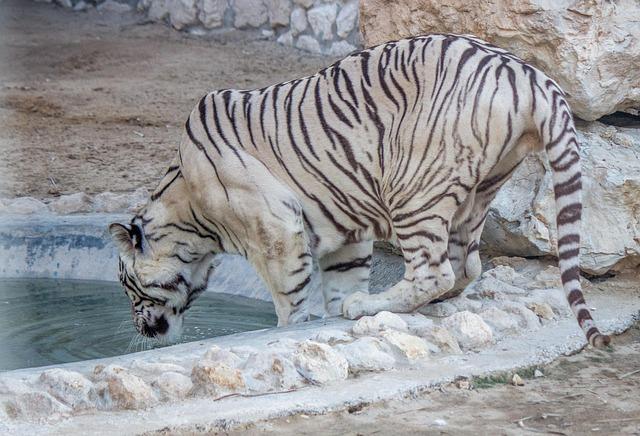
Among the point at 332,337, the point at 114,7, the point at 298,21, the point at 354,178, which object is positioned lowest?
the point at 114,7

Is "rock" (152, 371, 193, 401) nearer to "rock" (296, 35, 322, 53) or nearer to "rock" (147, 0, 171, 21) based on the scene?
"rock" (296, 35, 322, 53)

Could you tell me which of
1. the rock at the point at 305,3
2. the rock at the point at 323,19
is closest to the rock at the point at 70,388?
the rock at the point at 323,19

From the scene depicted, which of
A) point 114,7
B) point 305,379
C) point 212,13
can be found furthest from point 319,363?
point 114,7

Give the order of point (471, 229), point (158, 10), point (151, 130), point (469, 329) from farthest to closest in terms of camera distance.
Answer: point (158, 10) → point (151, 130) → point (471, 229) → point (469, 329)

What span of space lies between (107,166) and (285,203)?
4024mm

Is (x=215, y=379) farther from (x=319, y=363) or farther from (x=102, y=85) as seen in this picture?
(x=102, y=85)

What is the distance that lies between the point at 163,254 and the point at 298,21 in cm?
767

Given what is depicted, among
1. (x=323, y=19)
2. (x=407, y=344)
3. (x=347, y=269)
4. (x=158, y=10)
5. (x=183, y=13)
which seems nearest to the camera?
(x=407, y=344)

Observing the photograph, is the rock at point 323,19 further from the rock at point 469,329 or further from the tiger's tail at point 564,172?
the rock at point 469,329

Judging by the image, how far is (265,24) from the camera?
44.8 ft

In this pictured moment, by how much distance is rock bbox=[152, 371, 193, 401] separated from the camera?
430cm

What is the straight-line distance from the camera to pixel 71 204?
7906 millimetres

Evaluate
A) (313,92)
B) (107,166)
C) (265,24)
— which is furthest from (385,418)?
(265,24)

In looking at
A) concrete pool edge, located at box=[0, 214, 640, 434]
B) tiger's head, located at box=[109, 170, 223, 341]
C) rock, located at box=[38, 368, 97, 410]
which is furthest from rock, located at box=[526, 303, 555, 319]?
rock, located at box=[38, 368, 97, 410]
